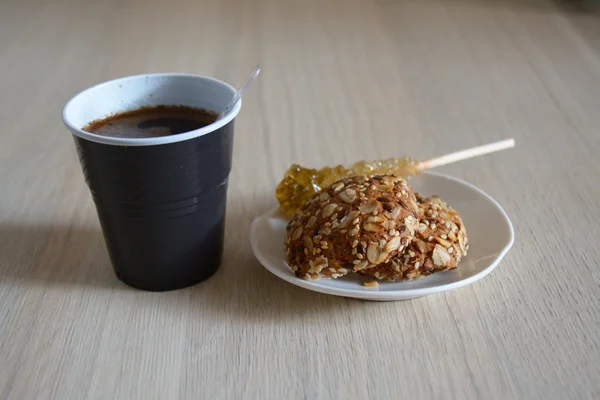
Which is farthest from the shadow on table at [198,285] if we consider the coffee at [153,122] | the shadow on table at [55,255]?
the coffee at [153,122]

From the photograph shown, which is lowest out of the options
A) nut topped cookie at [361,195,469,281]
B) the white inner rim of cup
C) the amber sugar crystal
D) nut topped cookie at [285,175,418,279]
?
the amber sugar crystal

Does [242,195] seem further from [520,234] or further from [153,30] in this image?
[153,30]

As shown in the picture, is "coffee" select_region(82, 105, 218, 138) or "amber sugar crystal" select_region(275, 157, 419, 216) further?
"amber sugar crystal" select_region(275, 157, 419, 216)

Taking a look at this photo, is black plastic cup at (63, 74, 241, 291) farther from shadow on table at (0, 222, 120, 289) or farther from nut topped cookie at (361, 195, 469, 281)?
nut topped cookie at (361, 195, 469, 281)

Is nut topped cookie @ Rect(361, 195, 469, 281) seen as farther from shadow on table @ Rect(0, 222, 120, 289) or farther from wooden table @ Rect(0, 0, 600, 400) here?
shadow on table @ Rect(0, 222, 120, 289)

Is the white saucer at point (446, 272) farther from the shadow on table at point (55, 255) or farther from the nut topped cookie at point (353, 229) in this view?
the shadow on table at point (55, 255)

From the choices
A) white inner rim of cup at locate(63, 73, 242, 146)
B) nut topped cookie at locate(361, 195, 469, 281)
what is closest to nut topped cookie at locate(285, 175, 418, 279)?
nut topped cookie at locate(361, 195, 469, 281)

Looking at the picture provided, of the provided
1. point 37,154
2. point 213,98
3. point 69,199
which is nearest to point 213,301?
point 213,98

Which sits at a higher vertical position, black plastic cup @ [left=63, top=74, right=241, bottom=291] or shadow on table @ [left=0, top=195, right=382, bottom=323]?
black plastic cup @ [left=63, top=74, right=241, bottom=291]
